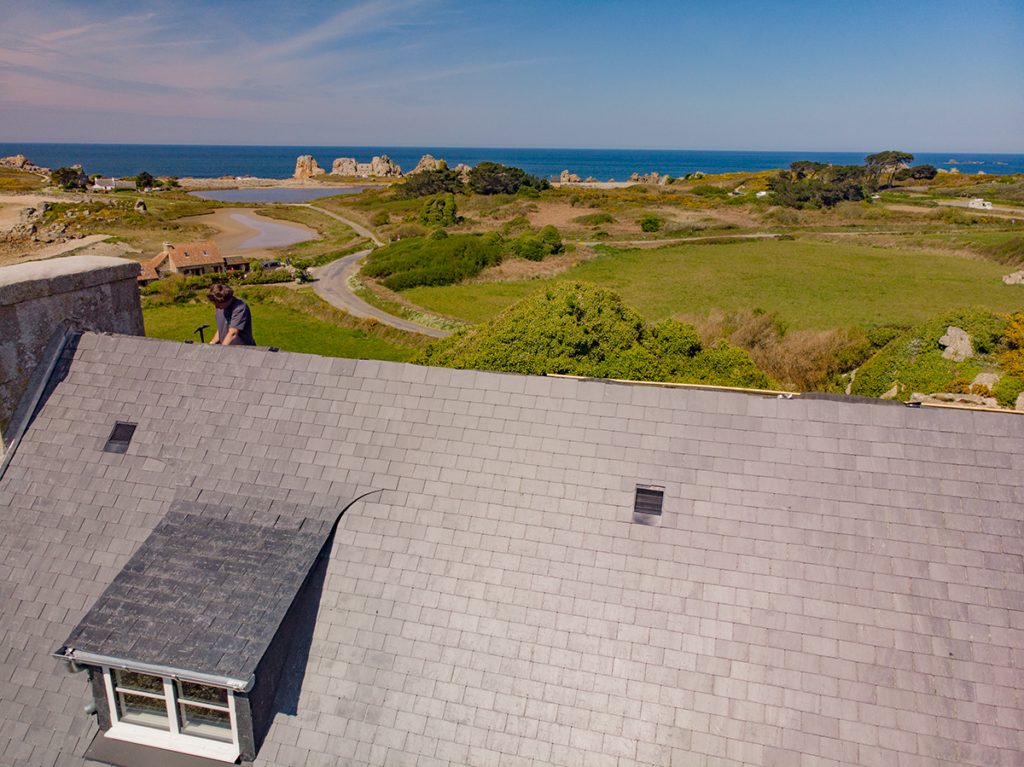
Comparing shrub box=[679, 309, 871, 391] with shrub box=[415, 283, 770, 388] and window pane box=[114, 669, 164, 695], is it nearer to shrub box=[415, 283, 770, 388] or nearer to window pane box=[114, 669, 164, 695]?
shrub box=[415, 283, 770, 388]

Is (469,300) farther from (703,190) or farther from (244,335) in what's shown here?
(703,190)

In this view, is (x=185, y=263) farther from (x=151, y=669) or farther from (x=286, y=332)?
(x=151, y=669)

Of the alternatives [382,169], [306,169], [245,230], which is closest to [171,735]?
[245,230]

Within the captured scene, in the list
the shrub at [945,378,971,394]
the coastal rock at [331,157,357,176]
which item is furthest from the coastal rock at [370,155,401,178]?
the shrub at [945,378,971,394]

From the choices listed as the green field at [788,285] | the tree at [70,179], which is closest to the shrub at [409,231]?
the green field at [788,285]

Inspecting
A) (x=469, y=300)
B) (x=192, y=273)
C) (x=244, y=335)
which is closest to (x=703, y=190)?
(x=469, y=300)

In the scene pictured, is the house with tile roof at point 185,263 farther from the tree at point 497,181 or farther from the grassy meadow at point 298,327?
the tree at point 497,181
